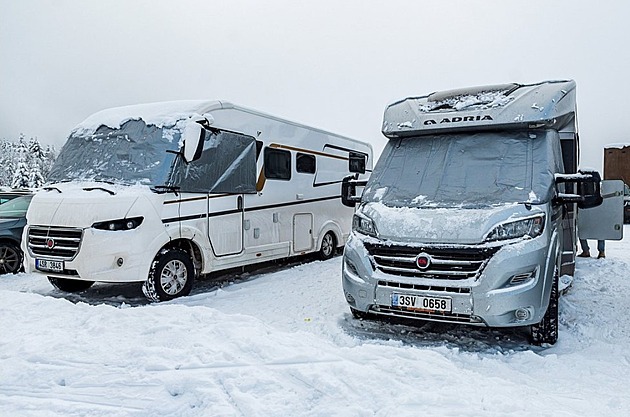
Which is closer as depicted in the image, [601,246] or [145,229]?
[145,229]

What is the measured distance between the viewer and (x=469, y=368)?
14.1ft

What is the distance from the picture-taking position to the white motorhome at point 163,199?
6379 millimetres

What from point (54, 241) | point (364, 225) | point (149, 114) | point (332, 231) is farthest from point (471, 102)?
point (332, 231)

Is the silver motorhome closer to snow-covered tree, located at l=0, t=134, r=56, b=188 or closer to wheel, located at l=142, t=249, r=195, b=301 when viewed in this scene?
wheel, located at l=142, t=249, r=195, b=301

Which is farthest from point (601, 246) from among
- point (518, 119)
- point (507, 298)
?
point (507, 298)

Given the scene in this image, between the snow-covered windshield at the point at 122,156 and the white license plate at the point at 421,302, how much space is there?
11.8ft

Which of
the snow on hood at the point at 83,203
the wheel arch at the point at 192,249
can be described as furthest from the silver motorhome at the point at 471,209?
the snow on hood at the point at 83,203

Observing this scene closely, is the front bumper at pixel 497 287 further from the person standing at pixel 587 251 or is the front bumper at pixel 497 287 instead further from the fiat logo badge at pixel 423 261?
the person standing at pixel 587 251

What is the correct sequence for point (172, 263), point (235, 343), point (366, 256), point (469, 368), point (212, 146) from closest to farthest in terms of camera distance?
1. point (235, 343)
2. point (469, 368)
3. point (366, 256)
4. point (172, 263)
5. point (212, 146)

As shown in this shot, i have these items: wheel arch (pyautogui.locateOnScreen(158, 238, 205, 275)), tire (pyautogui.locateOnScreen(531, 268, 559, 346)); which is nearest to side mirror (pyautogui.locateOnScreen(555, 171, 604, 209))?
tire (pyautogui.locateOnScreen(531, 268, 559, 346))

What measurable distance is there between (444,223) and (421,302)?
0.75 m

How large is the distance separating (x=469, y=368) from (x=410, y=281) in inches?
35.9

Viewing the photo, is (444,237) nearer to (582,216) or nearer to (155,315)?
(155,315)

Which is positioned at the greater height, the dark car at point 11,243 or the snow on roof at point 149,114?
the snow on roof at point 149,114
